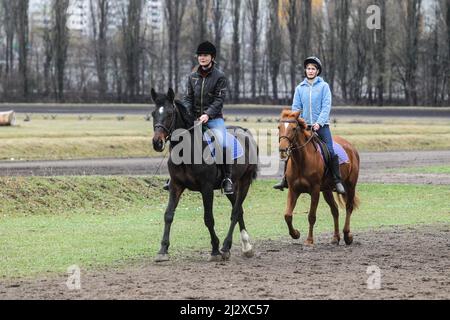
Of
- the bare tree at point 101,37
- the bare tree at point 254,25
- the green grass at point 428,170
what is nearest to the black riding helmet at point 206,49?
the green grass at point 428,170

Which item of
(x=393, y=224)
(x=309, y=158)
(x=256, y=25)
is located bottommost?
(x=393, y=224)

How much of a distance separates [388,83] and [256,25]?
12358mm

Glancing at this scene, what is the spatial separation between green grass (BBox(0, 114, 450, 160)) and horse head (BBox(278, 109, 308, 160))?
67.2 feet

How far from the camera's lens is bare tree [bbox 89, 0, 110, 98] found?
2940 inches

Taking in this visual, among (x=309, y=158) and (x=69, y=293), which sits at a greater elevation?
(x=309, y=158)

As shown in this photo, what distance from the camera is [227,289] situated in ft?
36.6

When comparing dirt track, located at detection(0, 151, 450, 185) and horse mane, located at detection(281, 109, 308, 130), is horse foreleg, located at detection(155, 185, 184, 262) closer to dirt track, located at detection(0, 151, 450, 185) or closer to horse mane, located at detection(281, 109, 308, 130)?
horse mane, located at detection(281, 109, 308, 130)

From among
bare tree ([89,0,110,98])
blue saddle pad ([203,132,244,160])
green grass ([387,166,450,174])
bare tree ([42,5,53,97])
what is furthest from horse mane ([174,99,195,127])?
bare tree ([42,5,53,97])

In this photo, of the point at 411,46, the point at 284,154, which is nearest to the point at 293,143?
the point at 284,154

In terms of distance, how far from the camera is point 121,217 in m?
20.2

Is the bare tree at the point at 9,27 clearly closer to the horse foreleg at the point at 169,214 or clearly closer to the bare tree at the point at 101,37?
the bare tree at the point at 101,37

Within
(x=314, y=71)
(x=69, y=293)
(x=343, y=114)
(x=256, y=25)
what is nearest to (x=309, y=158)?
(x=314, y=71)
